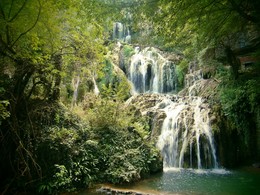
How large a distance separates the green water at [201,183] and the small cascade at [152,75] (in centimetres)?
1049

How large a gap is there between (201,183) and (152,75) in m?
13.1

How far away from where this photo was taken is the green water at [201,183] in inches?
293

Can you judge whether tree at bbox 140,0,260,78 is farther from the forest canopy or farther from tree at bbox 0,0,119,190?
tree at bbox 0,0,119,190

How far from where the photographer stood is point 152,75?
20484 mm

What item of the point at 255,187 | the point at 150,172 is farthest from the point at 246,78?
Result: the point at 150,172

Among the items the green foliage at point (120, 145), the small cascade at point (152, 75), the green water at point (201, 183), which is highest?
the small cascade at point (152, 75)

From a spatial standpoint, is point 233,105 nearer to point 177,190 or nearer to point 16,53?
point 177,190

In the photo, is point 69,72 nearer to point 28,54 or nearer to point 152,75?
point 28,54

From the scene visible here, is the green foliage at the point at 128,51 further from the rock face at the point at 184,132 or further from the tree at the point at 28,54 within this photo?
the tree at the point at 28,54

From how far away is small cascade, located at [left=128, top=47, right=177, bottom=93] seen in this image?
790 inches

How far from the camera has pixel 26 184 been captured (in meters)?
6.66

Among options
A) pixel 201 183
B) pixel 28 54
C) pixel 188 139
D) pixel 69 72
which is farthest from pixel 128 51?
pixel 28 54

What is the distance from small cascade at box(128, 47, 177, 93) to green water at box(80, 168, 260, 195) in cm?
1049

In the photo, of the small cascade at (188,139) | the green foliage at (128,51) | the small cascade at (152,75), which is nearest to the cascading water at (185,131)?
the small cascade at (188,139)
